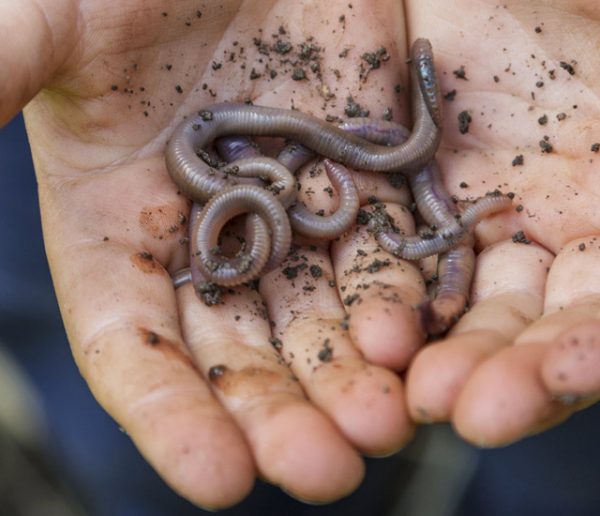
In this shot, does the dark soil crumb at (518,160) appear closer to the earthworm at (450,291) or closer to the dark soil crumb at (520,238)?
the dark soil crumb at (520,238)

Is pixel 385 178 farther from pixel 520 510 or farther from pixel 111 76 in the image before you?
pixel 520 510

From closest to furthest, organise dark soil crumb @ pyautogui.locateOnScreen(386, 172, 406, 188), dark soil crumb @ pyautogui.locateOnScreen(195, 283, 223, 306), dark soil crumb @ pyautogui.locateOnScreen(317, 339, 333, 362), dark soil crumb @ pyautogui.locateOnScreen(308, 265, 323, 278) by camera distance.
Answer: dark soil crumb @ pyautogui.locateOnScreen(317, 339, 333, 362)
dark soil crumb @ pyautogui.locateOnScreen(195, 283, 223, 306)
dark soil crumb @ pyautogui.locateOnScreen(308, 265, 323, 278)
dark soil crumb @ pyautogui.locateOnScreen(386, 172, 406, 188)

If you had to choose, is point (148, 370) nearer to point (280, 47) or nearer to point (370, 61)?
A: point (280, 47)

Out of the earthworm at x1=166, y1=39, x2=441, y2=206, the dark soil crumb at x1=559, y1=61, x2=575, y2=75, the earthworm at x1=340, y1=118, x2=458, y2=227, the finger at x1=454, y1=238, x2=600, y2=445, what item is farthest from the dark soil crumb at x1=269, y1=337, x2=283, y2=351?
the dark soil crumb at x1=559, y1=61, x2=575, y2=75

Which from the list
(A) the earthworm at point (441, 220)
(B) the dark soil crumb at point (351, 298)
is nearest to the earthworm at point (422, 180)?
(A) the earthworm at point (441, 220)

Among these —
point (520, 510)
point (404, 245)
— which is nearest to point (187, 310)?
point (404, 245)

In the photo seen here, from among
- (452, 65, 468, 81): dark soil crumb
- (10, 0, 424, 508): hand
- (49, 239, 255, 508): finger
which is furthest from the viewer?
(452, 65, 468, 81): dark soil crumb

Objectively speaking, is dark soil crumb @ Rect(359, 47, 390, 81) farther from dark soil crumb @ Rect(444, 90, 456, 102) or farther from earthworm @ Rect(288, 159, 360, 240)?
earthworm @ Rect(288, 159, 360, 240)

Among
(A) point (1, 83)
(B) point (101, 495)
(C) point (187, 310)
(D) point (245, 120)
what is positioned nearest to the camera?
(A) point (1, 83)
